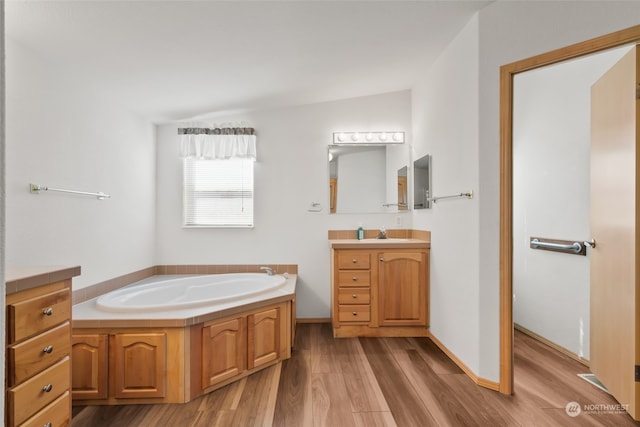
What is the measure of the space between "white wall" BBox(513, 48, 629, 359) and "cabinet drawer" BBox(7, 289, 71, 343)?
3344 millimetres

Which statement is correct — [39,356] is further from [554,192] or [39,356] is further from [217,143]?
[554,192]

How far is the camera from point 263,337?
8.02 ft

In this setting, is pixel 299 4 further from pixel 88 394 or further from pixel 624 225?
pixel 88 394

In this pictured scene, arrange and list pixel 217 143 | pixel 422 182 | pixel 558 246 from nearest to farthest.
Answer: pixel 558 246 < pixel 422 182 < pixel 217 143

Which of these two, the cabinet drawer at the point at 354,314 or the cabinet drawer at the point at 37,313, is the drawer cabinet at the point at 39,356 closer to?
the cabinet drawer at the point at 37,313

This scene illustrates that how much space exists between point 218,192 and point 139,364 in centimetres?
195

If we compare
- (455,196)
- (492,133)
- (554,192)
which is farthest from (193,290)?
(554,192)

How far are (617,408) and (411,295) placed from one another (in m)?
1.51

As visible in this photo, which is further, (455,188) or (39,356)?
(455,188)

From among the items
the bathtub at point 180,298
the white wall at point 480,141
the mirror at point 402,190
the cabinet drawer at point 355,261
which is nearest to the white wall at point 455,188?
the white wall at point 480,141

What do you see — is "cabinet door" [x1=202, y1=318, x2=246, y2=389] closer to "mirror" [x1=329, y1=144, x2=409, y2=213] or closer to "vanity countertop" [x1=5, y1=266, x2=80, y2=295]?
"vanity countertop" [x1=5, y1=266, x2=80, y2=295]

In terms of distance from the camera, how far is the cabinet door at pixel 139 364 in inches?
78.5

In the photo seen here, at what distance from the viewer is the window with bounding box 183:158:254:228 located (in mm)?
3559

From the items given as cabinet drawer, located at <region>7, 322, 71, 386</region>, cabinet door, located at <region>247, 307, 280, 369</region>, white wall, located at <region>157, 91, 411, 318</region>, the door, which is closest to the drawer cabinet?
cabinet drawer, located at <region>7, 322, 71, 386</region>
